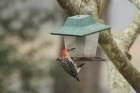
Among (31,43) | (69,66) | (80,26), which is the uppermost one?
(80,26)

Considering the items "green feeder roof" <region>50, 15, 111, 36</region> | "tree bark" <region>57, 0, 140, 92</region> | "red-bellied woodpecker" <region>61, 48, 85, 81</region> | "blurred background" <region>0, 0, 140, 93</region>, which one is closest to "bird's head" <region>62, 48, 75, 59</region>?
"red-bellied woodpecker" <region>61, 48, 85, 81</region>

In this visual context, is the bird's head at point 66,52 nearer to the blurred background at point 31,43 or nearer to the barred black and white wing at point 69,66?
the barred black and white wing at point 69,66

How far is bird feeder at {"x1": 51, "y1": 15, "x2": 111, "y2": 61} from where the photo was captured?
3.34 meters

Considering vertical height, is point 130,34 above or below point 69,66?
below

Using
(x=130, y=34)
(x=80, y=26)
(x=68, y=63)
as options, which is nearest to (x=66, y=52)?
(x=68, y=63)

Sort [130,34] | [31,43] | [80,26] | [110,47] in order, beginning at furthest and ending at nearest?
[31,43], [130,34], [110,47], [80,26]

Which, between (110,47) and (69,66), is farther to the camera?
(110,47)

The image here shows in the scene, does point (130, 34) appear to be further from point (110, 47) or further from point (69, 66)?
point (69, 66)

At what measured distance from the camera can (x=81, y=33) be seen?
3.29 metres

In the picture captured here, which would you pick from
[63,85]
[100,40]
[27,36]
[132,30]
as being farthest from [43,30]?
[100,40]

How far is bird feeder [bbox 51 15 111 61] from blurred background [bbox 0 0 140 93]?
13.9ft

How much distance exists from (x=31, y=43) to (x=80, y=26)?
4728 millimetres

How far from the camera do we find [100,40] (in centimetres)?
364

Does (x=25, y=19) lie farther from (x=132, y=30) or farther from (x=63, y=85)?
(x=132, y=30)
